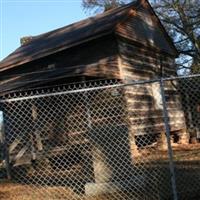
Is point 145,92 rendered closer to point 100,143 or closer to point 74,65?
point 74,65

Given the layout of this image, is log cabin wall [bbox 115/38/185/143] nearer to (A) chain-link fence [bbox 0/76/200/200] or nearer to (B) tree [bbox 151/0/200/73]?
(A) chain-link fence [bbox 0/76/200/200]

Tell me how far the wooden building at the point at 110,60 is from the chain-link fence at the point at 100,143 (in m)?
0.12

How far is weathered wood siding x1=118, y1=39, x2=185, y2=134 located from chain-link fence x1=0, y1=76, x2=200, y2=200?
0.18 ft

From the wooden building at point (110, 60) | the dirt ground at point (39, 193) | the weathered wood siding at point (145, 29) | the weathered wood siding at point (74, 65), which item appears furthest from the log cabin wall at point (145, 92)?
the dirt ground at point (39, 193)

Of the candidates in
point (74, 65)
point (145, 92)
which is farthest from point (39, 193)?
point (145, 92)

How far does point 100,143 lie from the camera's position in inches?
404

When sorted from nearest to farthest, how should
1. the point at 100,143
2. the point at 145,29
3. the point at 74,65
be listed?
the point at 100,143 → the point at 74,65 → the point at 145,29

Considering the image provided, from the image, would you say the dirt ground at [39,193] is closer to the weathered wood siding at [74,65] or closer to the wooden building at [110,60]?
the wooden building at [110,60]

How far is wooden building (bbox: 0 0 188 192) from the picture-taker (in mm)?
18766

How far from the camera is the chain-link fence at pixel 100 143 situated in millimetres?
9891

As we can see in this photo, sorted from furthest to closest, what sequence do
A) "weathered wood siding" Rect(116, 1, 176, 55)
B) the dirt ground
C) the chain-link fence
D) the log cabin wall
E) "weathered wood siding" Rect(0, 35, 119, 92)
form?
"weathered wood siding" Rect(116, 1, 176, 55)
the log cabin wall
"weathered wood siding" Rect(0, 35, 119, 92)
the dirt ground
the chain-link fence

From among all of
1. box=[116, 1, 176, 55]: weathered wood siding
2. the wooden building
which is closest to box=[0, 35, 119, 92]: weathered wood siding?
the wooden building

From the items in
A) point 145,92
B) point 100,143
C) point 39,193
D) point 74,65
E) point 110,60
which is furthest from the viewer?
point 145,92

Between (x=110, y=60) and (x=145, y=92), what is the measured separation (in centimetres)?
270
